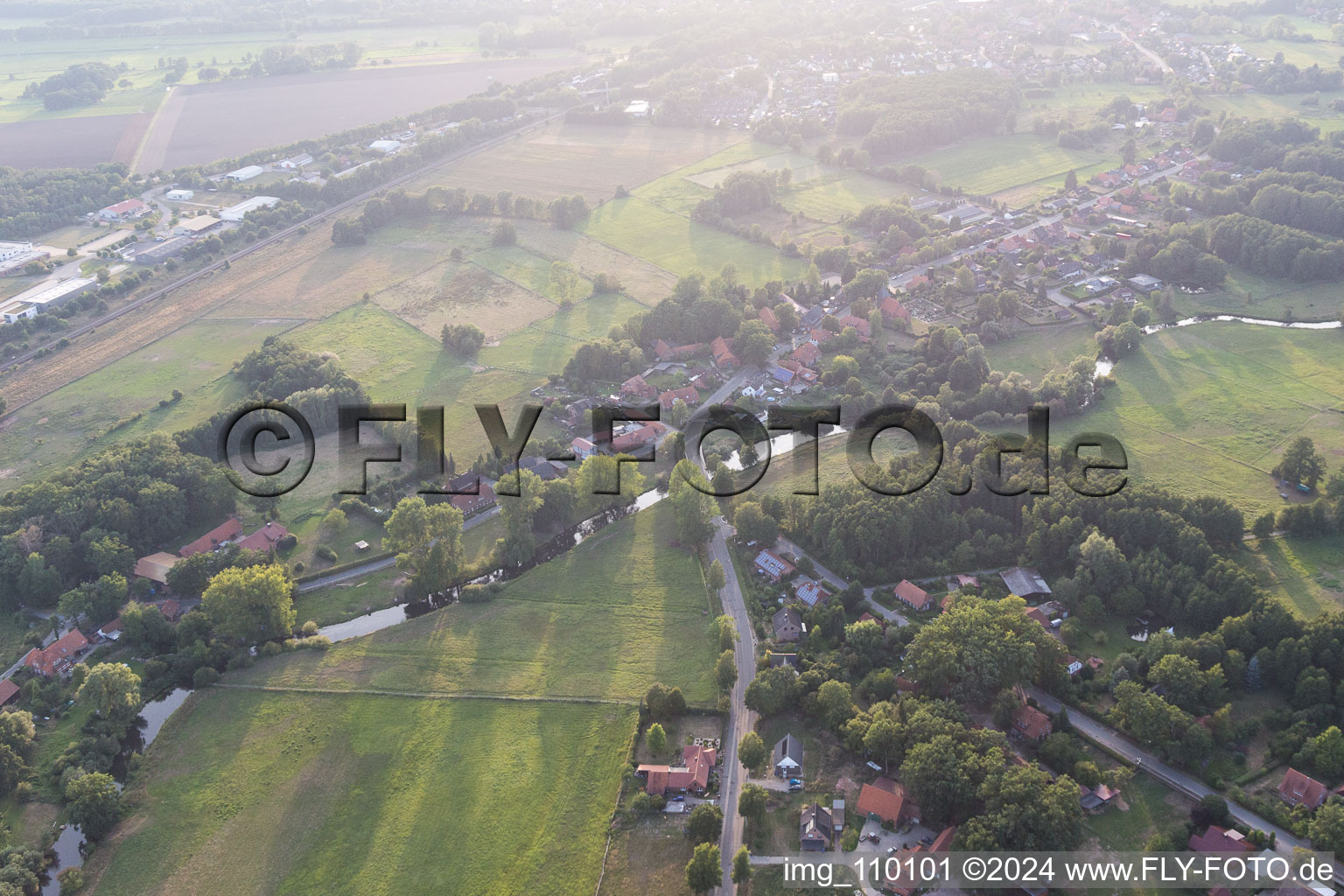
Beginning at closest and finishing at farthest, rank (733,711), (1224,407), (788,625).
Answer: (733,711) < (788,625) < (1224,407)

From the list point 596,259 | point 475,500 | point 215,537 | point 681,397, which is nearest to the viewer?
point 215,537

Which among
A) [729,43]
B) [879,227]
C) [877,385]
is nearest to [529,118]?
[729,43]

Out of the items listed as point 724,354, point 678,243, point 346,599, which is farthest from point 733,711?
point 678,243

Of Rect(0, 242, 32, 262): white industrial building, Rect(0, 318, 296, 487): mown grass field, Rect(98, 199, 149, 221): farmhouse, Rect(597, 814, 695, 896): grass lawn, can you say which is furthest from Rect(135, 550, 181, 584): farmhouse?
Rect(98, 199, 149, 221): farmhouse

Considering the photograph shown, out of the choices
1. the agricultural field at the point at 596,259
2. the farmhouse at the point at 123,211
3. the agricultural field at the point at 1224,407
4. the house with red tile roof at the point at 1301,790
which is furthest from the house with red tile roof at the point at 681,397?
the farmhouse at the point at 123,211

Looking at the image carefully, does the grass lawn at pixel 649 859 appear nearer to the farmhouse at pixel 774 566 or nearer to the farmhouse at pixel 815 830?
the farmhouse at pixel 815 830

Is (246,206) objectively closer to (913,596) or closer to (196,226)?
(196,226)

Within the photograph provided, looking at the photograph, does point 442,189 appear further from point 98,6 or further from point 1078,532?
point 98,6
